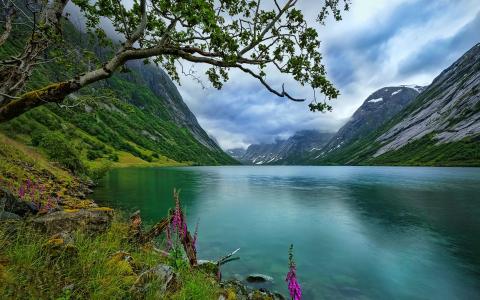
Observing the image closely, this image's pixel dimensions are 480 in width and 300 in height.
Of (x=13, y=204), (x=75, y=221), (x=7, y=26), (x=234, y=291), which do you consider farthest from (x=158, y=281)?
(x=7, y=26)

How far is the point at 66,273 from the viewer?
651 cm

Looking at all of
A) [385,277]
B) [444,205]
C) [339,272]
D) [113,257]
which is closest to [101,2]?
[113,257]

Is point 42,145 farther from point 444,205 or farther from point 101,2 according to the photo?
point 444,205

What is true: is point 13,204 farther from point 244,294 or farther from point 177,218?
point 244,294

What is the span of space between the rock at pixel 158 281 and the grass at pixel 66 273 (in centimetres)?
10

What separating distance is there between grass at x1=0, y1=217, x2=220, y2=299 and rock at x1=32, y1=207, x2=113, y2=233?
63 centimetres

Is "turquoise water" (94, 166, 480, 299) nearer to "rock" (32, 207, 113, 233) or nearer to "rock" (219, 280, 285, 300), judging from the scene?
"rock" (219, 280, 285, 300)

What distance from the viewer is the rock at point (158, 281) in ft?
23.2

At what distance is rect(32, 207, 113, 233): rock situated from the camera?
866 centimetres

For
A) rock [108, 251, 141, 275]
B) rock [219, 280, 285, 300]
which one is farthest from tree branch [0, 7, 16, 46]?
rock [219, 280, 285, 300]

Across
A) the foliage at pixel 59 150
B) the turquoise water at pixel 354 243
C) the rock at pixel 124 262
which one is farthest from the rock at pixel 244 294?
the foliage at pixel 59 150

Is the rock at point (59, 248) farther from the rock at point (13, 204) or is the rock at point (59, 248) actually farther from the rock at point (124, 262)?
the rock at point (13, 204)

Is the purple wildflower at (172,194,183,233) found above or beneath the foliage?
beneath

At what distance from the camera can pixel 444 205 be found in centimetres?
4844
